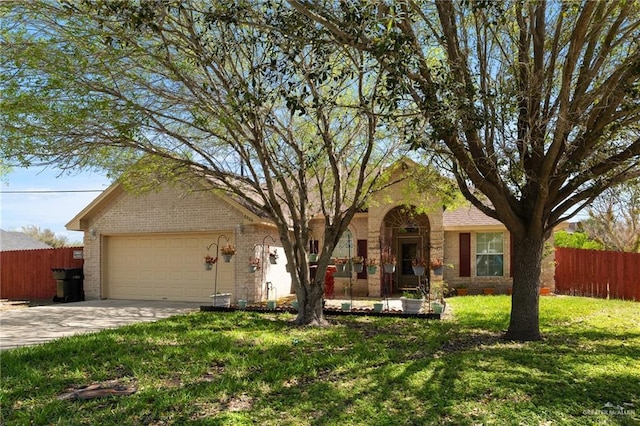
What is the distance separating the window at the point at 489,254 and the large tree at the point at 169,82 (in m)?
8.59

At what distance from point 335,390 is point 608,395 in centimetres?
309

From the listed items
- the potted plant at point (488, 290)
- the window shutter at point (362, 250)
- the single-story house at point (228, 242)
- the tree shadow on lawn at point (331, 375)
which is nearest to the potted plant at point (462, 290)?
the single-story house at point (228, 242)

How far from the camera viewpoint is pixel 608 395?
17.8ft

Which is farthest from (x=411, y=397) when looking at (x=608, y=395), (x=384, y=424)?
(x=608, y=395)

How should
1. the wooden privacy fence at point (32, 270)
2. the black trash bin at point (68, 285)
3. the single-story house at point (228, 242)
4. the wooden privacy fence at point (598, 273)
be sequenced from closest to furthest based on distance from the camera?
the single-story house at point (228, 242) → the wooden privacy fence at point (598, 273) → the black trash bin at point (68, 285) → the wooden privacy fence at point (32, 270)

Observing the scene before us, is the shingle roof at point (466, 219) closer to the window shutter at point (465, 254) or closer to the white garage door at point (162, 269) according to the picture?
the window shutter at point (465, 254)

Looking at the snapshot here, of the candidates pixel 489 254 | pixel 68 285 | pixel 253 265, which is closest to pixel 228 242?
pixel 253 265

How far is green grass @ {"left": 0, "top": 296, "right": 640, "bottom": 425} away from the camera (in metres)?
4.92

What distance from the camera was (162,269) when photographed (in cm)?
1700

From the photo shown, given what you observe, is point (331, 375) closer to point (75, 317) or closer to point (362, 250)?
point (75, 317)

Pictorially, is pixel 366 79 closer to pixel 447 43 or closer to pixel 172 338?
pixel 447 43

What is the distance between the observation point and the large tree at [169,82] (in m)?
7.16

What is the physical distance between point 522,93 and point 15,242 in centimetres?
3533

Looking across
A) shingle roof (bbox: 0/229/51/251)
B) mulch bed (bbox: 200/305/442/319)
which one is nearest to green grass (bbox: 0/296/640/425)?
mulch bed (bbox: 200/305/442/319)
